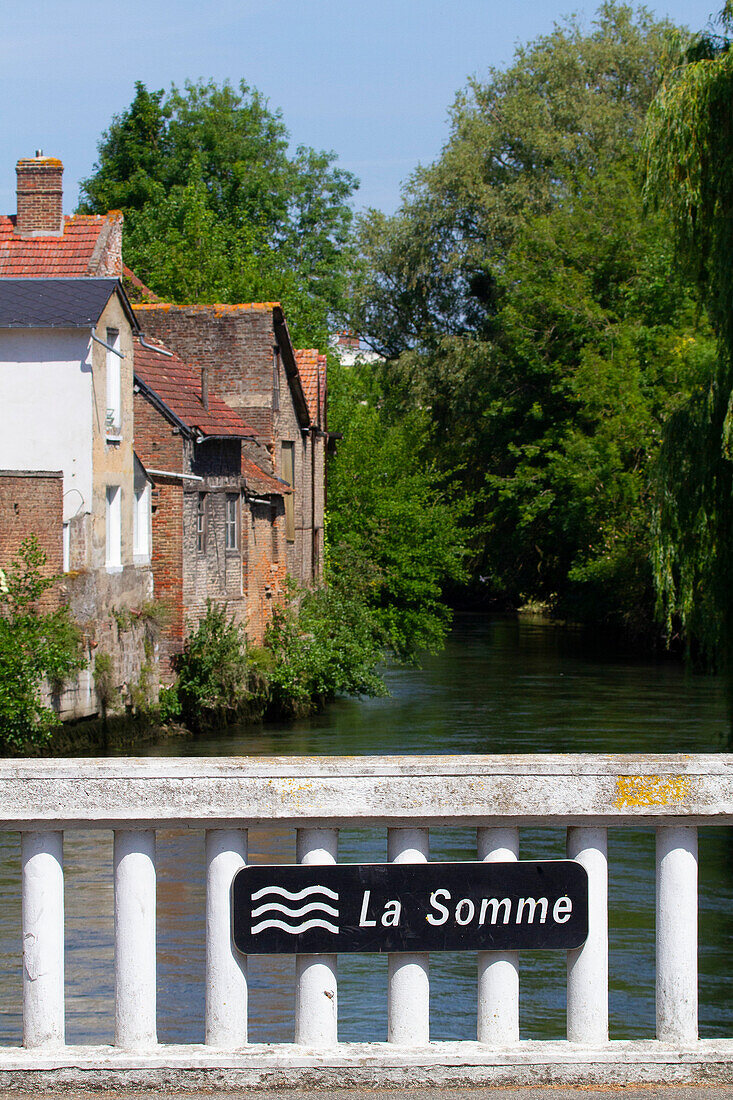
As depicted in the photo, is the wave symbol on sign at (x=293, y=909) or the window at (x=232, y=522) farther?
the window at (x=232, y=522)

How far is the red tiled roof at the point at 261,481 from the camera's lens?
32.4 metres

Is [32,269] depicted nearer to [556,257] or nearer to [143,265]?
[143,265]

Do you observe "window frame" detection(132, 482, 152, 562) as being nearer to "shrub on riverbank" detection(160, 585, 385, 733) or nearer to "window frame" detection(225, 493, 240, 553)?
"shrub on riverbank" detection(160, 585, 385, 733)

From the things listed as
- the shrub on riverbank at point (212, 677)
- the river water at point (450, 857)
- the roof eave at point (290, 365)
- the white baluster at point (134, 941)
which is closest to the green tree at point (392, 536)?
the river water at point (450, 857)

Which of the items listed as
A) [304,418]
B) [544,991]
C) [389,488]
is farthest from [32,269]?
[544,991]

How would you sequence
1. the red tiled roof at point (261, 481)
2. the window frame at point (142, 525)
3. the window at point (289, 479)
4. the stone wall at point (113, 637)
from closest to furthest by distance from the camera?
1. the stone wall at point (113, 637)
2. the window frame at point (142, 525)
3. the red tiled roof at point (261, 481)
4. the window at point (289, 479)

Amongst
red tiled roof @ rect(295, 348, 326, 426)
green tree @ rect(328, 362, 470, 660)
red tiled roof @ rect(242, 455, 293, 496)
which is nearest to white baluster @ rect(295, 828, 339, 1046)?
red tiled roof @ rect(242, 455, 293, 496)

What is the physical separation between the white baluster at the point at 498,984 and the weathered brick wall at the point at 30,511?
66.8 feet

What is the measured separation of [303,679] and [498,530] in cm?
2330

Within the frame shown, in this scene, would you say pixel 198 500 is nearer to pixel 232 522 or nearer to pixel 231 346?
pixel 232 522

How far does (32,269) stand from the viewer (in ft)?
87.0

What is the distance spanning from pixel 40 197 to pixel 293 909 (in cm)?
2517

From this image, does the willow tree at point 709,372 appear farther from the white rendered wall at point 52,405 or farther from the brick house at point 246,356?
the brick house at point 246,356

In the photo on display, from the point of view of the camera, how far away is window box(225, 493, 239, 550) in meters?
31.0
